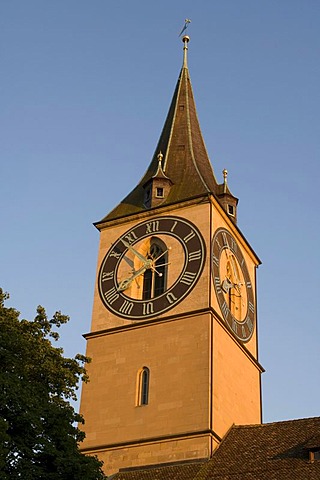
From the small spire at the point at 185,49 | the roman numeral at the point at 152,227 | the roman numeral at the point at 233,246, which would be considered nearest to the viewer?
the roman numeral at the point at 152,227

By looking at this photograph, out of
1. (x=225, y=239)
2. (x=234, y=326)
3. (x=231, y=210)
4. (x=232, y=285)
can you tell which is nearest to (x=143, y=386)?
(x=234, y=326)

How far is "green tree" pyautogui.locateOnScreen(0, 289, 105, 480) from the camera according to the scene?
18203 mm

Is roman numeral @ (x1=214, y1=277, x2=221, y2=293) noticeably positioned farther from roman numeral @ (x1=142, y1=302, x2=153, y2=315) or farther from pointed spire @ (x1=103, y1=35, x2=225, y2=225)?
pointed spire @ (x1=103, y1=35, x2=225, y2=225)

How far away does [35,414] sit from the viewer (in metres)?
18.6

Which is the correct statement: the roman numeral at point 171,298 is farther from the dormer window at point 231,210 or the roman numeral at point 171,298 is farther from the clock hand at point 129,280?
the dormer window at point 231,210

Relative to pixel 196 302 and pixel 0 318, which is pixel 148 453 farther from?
pixel 0 318

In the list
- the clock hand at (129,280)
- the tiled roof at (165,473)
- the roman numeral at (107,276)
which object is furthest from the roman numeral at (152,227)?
the tiled roof at (165,473)

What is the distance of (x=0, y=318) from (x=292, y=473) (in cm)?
799

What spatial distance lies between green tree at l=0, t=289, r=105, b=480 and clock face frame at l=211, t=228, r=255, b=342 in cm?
886

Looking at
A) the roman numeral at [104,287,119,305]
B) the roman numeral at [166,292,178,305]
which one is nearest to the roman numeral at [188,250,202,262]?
the roman numeral at [166,292,178,305]

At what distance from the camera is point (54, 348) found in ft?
68.9

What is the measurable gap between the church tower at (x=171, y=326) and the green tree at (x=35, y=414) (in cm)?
592

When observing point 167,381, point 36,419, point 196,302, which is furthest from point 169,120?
point 36,419

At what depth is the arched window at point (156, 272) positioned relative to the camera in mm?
29109
